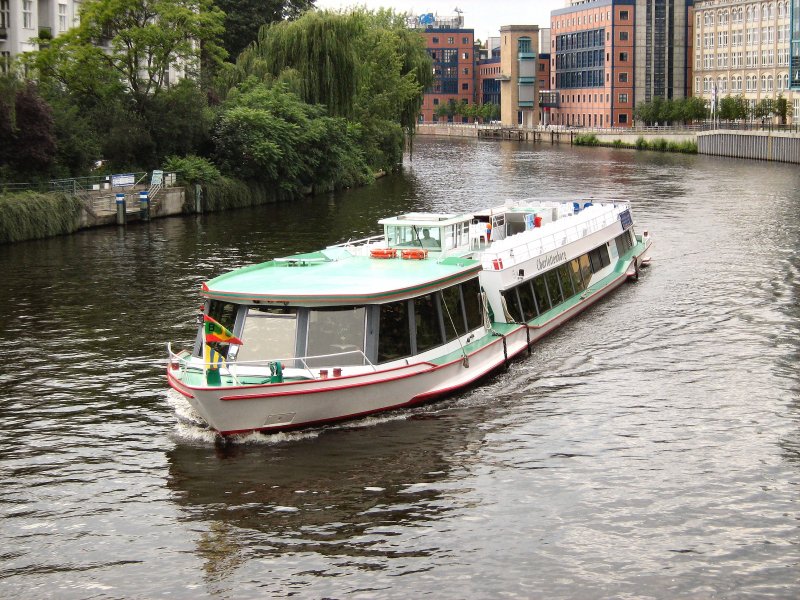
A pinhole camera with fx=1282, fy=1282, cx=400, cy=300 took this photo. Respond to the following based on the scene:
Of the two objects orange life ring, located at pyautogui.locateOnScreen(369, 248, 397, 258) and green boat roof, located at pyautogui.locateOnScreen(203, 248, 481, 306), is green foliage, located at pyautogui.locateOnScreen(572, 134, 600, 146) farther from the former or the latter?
green boat roof, located at pyautogui.locateOnScreen(203, 248, 481, 306)

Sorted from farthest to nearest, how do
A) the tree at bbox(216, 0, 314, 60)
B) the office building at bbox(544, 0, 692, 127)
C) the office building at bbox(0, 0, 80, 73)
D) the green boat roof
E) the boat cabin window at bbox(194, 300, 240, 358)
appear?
the office building at bbox(544, 0, 692, 127) < the tree at bbox(216, 0, 314, 60) < the office building at bbox(0, 0, 80, 73) < the boat cabin window at bbox(194, 300, 240, 358) < the green boat roof

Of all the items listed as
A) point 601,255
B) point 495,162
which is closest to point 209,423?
point 601,255

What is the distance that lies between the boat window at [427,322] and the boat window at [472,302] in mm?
1601

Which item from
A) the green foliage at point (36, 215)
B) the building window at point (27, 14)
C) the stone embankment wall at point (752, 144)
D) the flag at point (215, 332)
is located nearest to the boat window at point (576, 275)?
the flag at point (215, 332)

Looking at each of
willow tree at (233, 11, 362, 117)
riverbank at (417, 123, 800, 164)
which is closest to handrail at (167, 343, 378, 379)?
willow tree at (233, 11, 362, 117)

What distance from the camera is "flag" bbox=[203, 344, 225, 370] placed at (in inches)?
950

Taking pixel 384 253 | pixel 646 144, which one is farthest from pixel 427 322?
pixel 646 144

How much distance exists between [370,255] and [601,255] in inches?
528

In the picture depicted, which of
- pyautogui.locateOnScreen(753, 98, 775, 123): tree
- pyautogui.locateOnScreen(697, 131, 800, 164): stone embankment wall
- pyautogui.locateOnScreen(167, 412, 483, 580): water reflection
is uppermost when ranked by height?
pyautogui.locateOnScreen(753, 98, 775, 123): tree

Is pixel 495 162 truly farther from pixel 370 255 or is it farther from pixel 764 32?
pixel 370 255

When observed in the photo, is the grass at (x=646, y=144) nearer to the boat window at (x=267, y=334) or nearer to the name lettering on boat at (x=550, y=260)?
the name lettering on boat at (x=550, y=260)

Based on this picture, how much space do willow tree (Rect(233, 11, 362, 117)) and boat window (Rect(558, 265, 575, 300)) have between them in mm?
41936

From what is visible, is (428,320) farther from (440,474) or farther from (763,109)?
(763,109)

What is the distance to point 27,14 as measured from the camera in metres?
72.4
